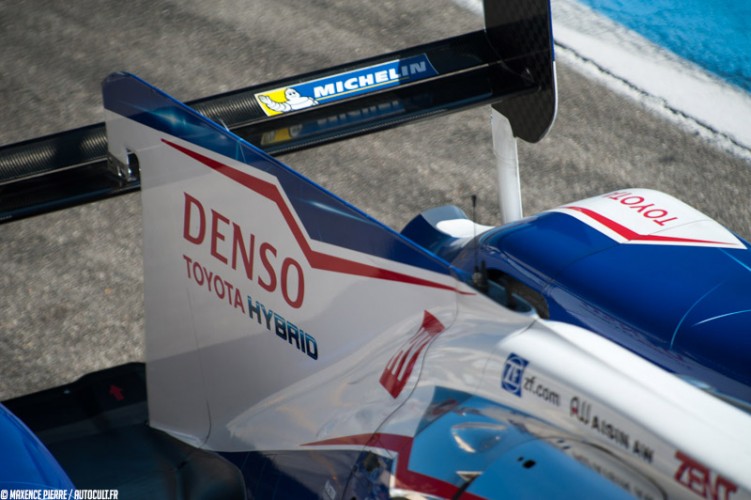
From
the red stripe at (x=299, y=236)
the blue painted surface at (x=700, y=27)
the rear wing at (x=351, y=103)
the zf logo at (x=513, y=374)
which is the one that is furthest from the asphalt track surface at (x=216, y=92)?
the zf logo at (x=513, y=374)

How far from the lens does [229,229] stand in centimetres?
257

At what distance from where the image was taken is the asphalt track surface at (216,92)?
4.77m

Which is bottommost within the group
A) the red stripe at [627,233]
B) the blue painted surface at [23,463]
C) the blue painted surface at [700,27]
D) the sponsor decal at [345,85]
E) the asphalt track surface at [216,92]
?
the asphalt track surface at [216,92]

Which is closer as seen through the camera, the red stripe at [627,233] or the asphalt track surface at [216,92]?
the red stripe at [627,233]

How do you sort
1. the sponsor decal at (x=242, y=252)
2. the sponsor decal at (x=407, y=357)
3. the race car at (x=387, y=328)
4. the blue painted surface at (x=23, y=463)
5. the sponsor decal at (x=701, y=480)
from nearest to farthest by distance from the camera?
the sponsor decal at (x=701, y=480) → the race car at (x=387, y=328) → the sponsor decal at (x=407, y=357) → the blue painted surface at (x=23, y=463) → the sponsor decal at (x=242, y=252)

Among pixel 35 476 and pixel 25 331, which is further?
pixel 25 331

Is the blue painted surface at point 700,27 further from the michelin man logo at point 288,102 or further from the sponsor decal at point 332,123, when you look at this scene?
the michelin man logo at point 288,102

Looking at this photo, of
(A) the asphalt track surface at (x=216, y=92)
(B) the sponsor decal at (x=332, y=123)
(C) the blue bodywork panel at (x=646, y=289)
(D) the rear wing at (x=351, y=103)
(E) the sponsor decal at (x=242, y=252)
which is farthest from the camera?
(A) the asphalt track surface at (x=216, y=92)

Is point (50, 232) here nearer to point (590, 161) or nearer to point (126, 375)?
point (126, 375)

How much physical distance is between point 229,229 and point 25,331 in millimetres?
2477

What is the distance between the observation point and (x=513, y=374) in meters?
1.88

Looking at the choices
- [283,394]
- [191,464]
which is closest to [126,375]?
[191,464]

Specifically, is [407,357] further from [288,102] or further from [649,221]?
[649,221]

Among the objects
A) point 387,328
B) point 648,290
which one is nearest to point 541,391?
point 387,328
